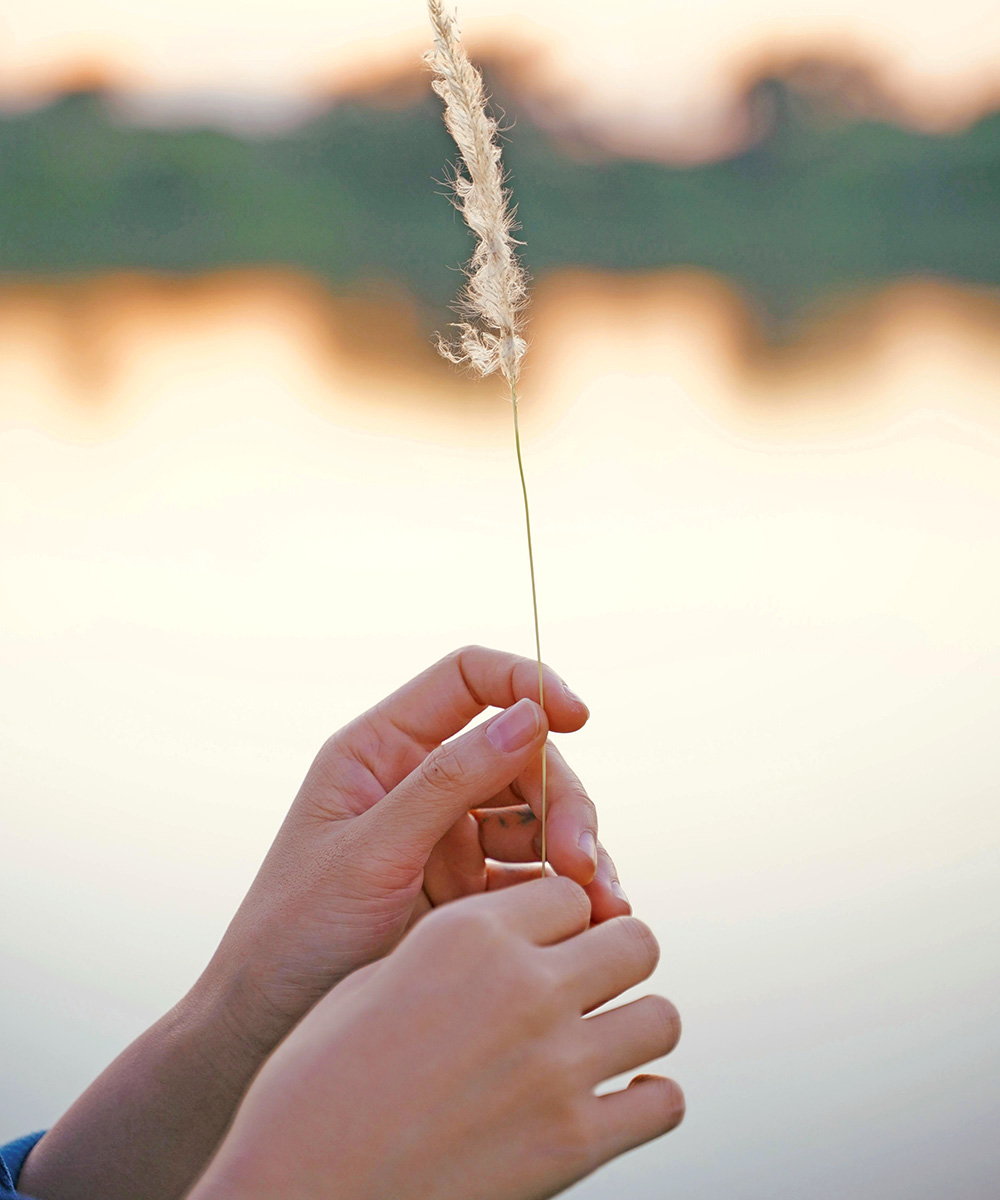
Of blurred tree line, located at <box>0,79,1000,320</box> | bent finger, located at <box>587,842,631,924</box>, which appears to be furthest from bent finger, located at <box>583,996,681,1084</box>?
blurred tree line, located at <box>0,79,1000,320</box>

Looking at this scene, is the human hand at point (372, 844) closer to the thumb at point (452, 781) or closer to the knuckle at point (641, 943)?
the thumb at point (452, 781)

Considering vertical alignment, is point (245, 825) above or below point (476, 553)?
below

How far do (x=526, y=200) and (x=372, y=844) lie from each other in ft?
11.3

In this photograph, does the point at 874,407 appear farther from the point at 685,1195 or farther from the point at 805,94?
the point at 685,1195

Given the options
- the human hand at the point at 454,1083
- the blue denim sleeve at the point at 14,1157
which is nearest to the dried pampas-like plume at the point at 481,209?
the human hand at the point at 454,1083

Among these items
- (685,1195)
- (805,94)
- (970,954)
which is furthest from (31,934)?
(805,94)

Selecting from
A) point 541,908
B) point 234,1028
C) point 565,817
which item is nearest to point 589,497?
point 565,817

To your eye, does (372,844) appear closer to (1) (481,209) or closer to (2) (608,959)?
(2) (608,959)

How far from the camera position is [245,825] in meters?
1.53

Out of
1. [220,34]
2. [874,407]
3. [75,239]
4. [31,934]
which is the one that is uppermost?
[220,34]

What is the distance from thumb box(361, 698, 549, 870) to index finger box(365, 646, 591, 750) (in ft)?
0.38

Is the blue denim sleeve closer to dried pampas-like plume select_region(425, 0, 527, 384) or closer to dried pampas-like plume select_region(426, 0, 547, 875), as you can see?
dried pampas-like plume select_region(426, 0, 547, 875)

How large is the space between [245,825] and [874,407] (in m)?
2.18

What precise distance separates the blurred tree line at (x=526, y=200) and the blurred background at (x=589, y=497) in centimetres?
2
